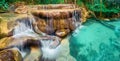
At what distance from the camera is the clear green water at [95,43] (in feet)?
21.1

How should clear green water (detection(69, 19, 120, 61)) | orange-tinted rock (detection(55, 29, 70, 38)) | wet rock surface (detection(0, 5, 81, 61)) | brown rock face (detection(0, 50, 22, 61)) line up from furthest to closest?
orange-tinted rock (detection(55, 29, 70, 38)) → wet rock surface (detection(0, 5, 81, 61)) → clear green water (detection(69, 19, 120, 61)) → brown rock face (detection(0, 50, 22, 61))

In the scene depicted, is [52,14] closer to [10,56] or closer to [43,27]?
[43,27]

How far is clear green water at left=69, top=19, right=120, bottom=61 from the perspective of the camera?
6.44 meters

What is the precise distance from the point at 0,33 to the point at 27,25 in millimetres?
1737

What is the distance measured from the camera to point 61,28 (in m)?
8.60

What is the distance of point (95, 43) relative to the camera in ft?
25.2

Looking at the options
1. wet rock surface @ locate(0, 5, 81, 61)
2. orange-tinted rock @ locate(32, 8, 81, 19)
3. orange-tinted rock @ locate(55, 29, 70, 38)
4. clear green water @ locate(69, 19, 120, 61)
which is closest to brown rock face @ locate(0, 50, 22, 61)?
wet rock surface @ locate(0, 5, 81, 61)

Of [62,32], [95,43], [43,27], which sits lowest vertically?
[95,43]

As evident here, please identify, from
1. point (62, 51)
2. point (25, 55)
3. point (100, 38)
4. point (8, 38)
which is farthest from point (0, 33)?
point (100, 38)

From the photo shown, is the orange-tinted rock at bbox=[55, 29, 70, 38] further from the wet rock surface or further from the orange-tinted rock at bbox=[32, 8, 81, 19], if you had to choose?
the orange-tinted rock at bbox=[32, 8, 81, 19]

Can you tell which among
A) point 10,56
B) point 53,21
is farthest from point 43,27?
point 10,56

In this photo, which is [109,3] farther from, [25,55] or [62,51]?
[25,55]

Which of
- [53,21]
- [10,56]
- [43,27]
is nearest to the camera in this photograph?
[10,56]

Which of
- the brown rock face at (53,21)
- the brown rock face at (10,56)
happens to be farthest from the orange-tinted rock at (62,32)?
the brown rock face at (10,56)
